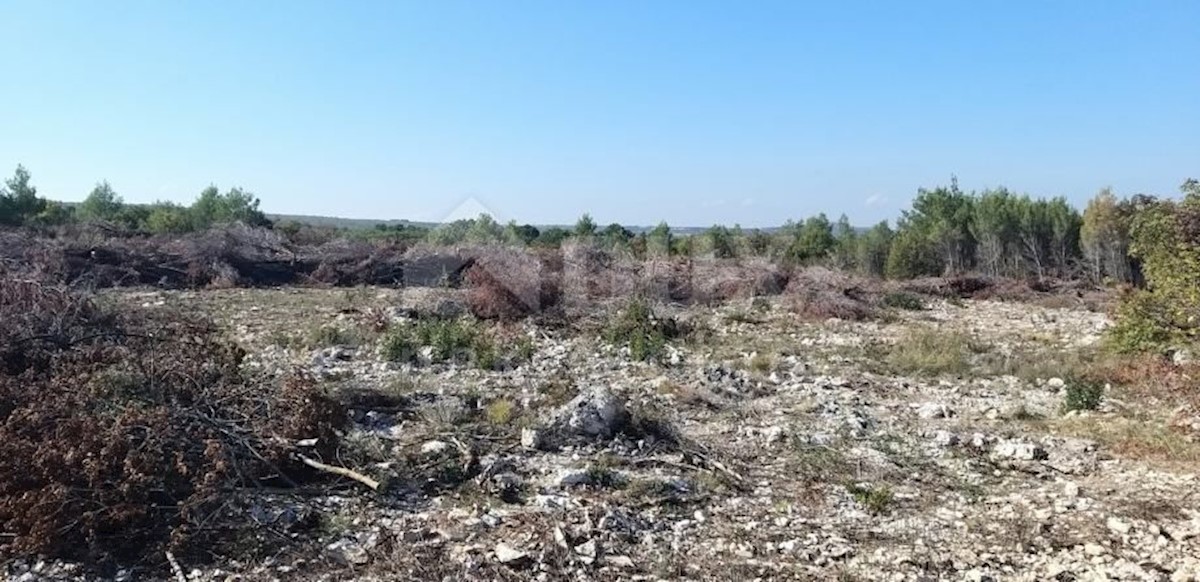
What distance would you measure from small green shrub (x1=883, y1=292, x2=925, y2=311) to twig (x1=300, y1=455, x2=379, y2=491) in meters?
10.5

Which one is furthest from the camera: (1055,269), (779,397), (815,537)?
(1055,269)

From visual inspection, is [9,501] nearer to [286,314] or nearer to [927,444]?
[927,444]

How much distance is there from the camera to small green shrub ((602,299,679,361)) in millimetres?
8109

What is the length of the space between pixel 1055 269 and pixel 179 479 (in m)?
19.4

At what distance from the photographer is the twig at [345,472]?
418cm

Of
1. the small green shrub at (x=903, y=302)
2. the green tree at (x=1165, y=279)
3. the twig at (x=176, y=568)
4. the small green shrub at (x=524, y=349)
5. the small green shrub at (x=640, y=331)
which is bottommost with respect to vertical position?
the twig at (x=176, y=568)

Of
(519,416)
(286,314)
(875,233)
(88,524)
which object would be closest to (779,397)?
(519,416)

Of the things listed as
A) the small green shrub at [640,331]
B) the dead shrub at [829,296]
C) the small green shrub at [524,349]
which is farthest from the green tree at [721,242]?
the small green shrub at [524,349]

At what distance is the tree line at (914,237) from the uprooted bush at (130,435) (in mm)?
11831

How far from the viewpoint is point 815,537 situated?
12.4 ft

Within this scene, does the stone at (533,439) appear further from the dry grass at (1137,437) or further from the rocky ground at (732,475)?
the dry grass at (1137,437)

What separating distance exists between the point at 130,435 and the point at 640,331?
5525mm

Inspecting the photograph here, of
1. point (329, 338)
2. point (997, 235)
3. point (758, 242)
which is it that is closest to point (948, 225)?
point (997, 235)

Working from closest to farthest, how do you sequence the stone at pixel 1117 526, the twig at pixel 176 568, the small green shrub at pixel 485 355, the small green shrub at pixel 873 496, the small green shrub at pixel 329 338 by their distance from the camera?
the twig at pixel 176 568 < the stone at pixel 1117 526 < the small green shrub at pixel 873 496 < the small green shrub at pixel 485 355 < the small green shrub at pixel 329 338
